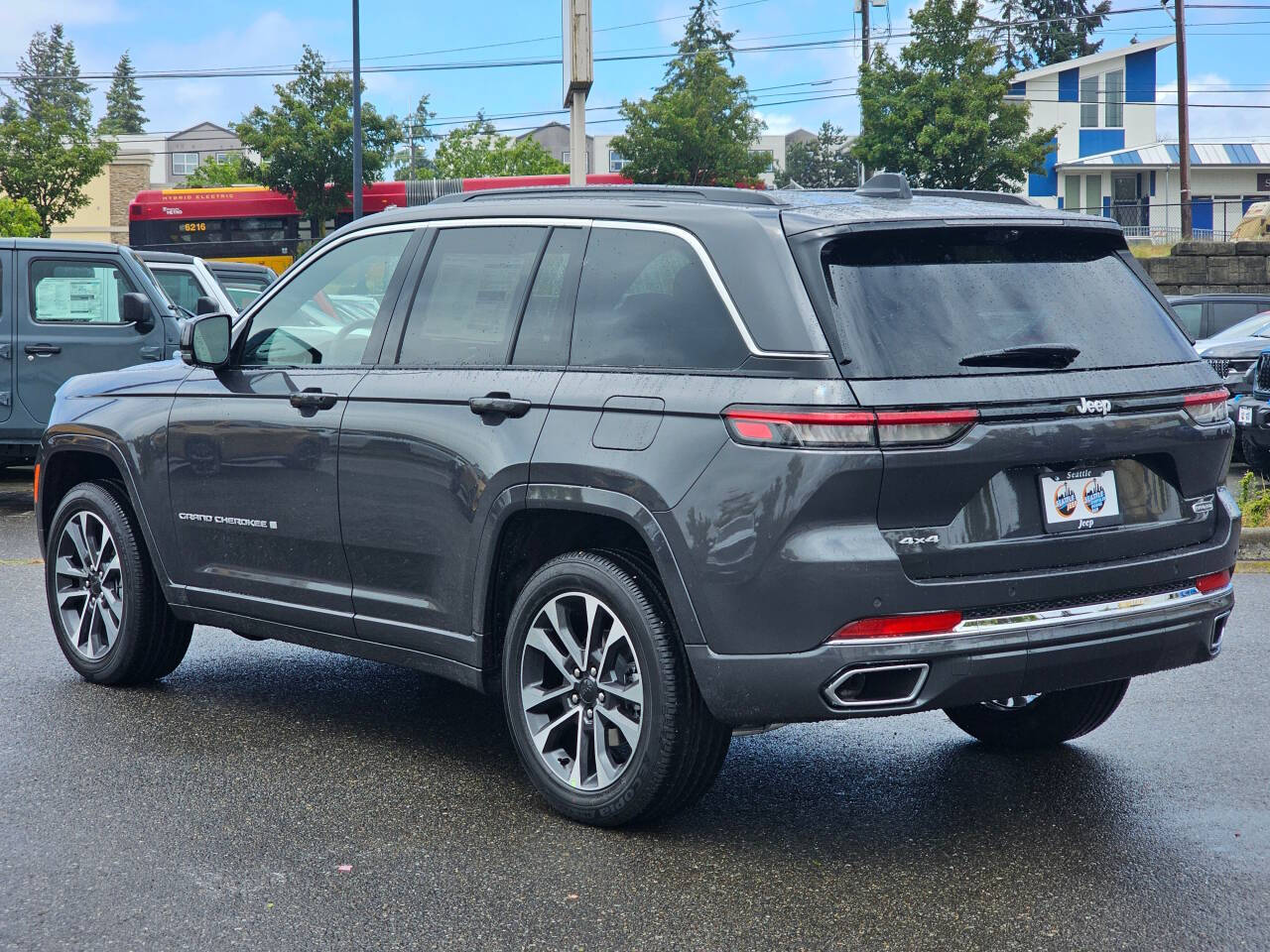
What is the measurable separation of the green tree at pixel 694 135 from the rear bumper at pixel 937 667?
4916cm

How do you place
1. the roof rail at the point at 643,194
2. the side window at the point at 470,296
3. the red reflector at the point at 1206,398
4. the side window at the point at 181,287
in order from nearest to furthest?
the red reflector at the point at 1206,398
the roof rail at the point at 643,194
the side window at the point at 470,296
the side window at the point at 181,287

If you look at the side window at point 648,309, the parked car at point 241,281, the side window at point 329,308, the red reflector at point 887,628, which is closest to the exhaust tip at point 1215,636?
the red reflector at point 887,628

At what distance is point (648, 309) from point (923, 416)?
945 millimetres

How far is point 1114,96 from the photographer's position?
210 feet

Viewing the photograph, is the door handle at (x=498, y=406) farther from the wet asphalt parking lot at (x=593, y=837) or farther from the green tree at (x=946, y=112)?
the green tree at (x=946, y=112)

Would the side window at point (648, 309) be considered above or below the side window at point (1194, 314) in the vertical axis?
above

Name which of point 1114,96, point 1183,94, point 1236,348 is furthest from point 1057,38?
point 1236,348

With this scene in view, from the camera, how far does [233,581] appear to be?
5.61m

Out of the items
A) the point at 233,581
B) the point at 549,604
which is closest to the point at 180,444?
the point at 233,581

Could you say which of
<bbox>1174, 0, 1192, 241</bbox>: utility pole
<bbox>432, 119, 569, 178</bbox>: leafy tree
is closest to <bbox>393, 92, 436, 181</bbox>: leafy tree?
<bbox>432, 119, 569, 178</bbox>: leafy tree

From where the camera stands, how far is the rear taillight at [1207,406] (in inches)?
169

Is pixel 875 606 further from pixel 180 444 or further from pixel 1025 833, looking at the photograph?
pixel 180 444

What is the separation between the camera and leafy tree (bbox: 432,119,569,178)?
69312mm

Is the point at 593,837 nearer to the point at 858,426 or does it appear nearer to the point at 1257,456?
the point at 858,426
